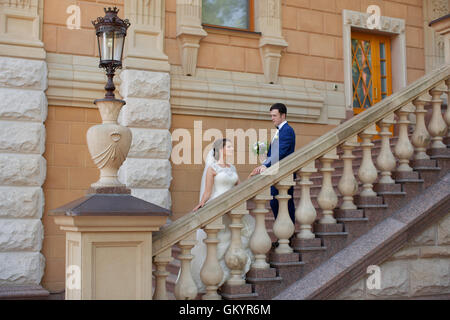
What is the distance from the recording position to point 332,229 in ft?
16.4

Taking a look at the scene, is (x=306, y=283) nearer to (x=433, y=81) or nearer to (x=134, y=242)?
(x=134, y=242)

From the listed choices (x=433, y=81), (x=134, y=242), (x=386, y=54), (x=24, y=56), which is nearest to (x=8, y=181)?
(x=24, y=56)

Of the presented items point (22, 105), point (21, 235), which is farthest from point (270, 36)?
point (21, 235)

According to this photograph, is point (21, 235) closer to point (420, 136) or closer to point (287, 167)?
point (287, 167)

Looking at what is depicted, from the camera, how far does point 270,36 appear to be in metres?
8.95

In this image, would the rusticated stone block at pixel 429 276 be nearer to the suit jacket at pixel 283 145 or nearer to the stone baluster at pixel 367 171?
the stone baluster at pixel 367 171

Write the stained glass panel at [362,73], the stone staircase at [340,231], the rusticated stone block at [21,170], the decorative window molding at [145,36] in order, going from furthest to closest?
the stained glass panel at [362,73] < the decorative window molding at [145,36] < the rusticated stone block at [21,170] < the stone staircase at [340,231]

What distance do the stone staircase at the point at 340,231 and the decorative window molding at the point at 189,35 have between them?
3.62 meters

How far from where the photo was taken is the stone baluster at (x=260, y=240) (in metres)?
4.68

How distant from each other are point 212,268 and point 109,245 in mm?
956

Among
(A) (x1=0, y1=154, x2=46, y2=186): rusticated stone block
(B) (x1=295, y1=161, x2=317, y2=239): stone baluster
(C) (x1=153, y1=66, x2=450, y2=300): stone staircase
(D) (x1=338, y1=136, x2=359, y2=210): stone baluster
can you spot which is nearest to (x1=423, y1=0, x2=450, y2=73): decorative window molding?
(C) (x1=153, y1=66, x2=450, y2=300): stone staircase

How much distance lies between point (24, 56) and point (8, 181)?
1.70 m

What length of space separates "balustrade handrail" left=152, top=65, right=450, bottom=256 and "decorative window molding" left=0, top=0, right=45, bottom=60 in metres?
4.14

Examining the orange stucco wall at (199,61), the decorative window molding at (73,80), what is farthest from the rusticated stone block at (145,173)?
the decorative window molding at (73,80)
